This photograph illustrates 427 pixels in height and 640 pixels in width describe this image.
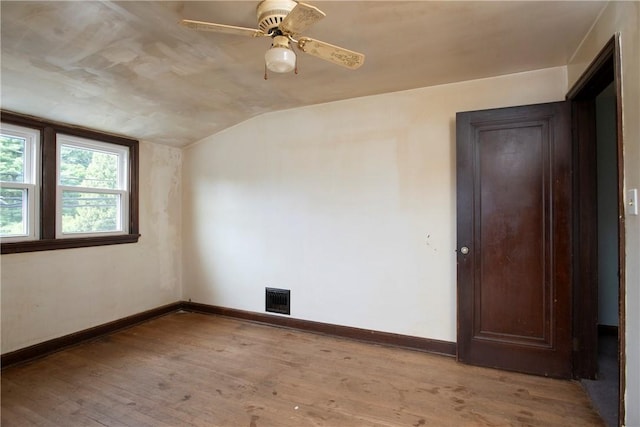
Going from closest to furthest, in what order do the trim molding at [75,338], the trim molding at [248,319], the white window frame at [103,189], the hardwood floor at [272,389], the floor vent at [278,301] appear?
1. the hardwood floor at [272,389]
2. the trim molding at [75,338]
3. the trim molding at [248,319]
4. the white window frame at [103,189]
5. the floor vent at [278,301]

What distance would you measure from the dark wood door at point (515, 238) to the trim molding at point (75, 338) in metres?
3.39

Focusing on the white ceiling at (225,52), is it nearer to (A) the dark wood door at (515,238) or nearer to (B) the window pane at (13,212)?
(A) the dark wood door at (515,238)

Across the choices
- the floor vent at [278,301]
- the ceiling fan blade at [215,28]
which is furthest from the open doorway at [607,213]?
the ceiling fan blade at [215,28]

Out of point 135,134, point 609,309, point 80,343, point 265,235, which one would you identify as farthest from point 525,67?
point 80,343

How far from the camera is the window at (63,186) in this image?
270 cm

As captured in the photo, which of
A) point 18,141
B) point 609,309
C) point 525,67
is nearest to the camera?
point 525,67

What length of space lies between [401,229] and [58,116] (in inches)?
130

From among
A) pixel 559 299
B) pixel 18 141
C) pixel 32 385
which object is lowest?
pixel 32 385

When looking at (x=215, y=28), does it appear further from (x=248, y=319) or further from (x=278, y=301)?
(x=248, y=319)

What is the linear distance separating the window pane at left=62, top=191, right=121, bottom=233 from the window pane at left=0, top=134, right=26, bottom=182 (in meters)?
0.38

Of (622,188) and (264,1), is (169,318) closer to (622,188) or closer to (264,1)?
(264,1)

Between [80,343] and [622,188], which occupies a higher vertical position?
[622,188]

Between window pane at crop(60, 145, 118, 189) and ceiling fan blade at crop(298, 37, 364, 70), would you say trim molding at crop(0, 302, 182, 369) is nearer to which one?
window pane at crop(60, 145, 118, 189)

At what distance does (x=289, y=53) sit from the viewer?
1.67m
